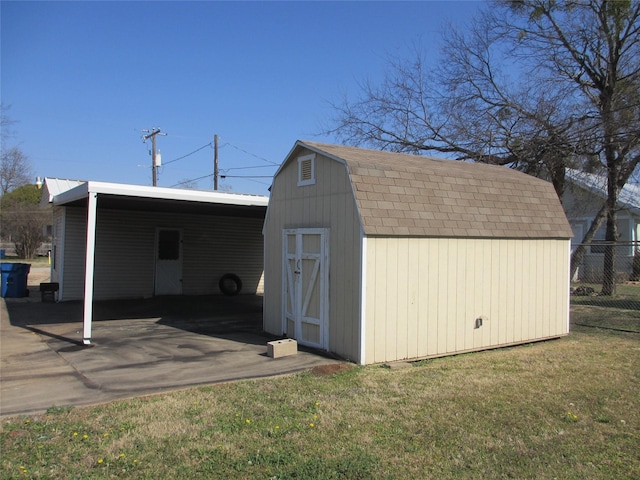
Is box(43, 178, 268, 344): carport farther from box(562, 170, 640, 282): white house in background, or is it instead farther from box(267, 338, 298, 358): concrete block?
box(562, 170, 640, 282): white house in background

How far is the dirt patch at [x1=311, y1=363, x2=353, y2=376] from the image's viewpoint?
21.9ft

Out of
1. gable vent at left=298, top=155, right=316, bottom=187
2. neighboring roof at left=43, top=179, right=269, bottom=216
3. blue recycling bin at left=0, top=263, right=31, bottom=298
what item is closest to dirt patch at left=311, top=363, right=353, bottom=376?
gable vent at left=298, top=155, right=316, bottom=187

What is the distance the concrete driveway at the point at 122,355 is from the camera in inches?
232

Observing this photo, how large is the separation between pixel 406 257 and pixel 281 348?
2219mm

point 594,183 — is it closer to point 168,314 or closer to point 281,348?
point 168,314

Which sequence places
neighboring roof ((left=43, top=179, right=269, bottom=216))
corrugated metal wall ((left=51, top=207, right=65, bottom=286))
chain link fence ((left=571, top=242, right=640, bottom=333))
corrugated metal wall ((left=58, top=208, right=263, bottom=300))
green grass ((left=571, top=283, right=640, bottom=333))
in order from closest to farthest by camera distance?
neighboring roof ((left=43, top=179, right=269, bottom=216)), green grass ((left=571, top=283, right=640, bottom=333)), chain link fence ((left=571, top=242, right=640, bottom=333)), corrugated metal wall ((left=51, top=207, right=65, bottom=286)), corrugated metal wall ((left=58, top=208, right=263, bottom=300))

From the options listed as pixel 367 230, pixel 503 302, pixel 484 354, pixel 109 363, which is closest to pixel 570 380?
pixel 484 354

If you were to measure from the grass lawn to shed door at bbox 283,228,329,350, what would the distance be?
1558 millimetres

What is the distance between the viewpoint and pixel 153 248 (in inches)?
612

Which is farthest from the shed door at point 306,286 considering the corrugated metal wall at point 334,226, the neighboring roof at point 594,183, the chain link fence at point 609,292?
the neighboring roof at point 594,183

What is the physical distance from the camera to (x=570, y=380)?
21.1 feet

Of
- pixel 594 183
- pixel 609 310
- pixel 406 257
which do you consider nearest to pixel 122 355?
pixel 406 257

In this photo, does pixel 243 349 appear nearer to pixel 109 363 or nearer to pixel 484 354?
pixel 109 363

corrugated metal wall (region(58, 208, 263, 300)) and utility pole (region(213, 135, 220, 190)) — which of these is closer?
corrugated metal wall (region(58, 208, 263, 300))
